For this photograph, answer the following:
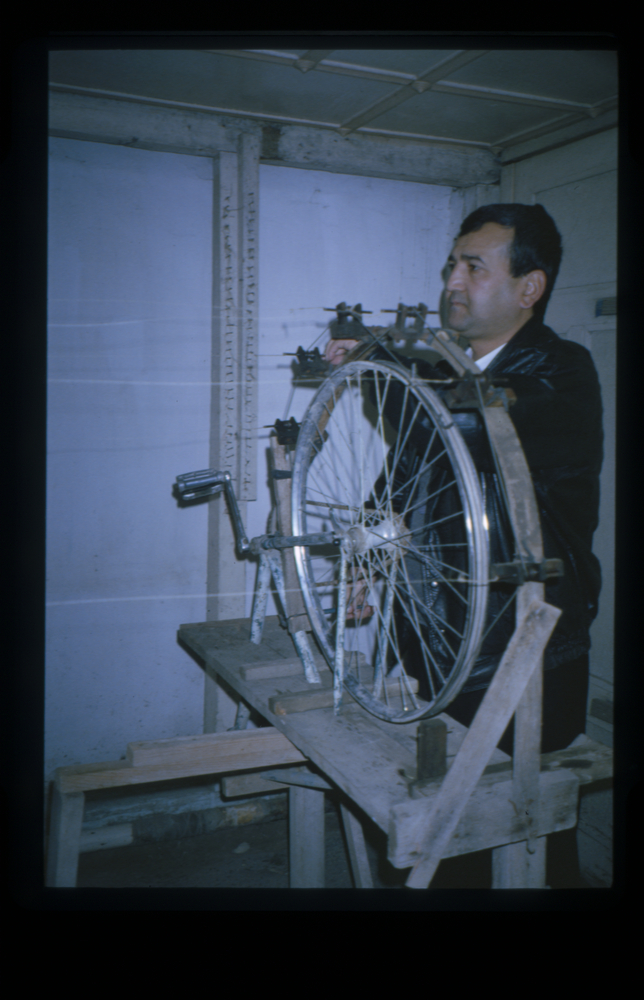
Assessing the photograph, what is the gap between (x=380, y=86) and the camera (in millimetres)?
1771

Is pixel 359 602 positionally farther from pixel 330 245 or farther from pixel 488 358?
pixel 330 245

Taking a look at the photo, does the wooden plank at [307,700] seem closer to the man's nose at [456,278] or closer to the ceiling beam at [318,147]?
the man's nose at [456,278]

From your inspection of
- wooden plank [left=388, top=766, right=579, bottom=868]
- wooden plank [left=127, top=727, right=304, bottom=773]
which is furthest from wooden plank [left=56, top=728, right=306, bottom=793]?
wooden plank [left=388, top=766, right=579, bottom=868]

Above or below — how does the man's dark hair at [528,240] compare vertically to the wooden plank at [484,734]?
above

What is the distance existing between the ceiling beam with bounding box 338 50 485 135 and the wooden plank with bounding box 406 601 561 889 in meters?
1.35

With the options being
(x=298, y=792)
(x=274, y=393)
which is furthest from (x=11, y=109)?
(x=298, y=792)

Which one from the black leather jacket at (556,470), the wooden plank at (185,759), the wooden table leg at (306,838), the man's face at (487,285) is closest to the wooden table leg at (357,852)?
the wooden table leg at (306,838)

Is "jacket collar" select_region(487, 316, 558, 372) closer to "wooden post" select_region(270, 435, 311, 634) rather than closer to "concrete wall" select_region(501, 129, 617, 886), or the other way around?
"concrete wall" select_region(501, 129, 617, 886)

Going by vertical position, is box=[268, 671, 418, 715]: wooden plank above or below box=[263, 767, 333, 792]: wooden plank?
above

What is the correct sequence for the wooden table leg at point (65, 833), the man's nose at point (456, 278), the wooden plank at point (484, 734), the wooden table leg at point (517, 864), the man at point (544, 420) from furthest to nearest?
the man's nose at point (456, 278) → the man at point (544, 420) → the wooden table leg at point (65, 833) → the wooden table leg at point (517, 864) → the wooden plank at point (484, 734)

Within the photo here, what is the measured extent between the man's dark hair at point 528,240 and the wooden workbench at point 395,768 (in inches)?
Answer: 37.4

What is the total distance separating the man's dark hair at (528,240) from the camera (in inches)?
58.8

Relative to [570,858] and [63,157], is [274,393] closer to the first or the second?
[63,157]

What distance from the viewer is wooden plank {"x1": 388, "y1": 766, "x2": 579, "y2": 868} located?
1.03 metres
